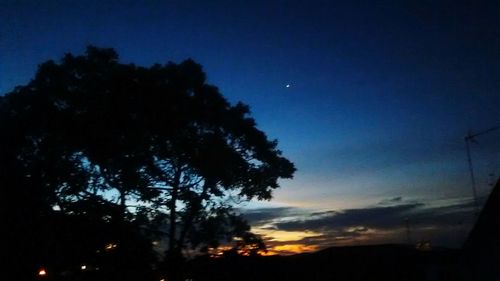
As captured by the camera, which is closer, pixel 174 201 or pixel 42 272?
pixel 42 272

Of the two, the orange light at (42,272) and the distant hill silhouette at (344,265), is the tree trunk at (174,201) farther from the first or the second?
the orange light at (42,272)

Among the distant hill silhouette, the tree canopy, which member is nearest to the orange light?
the tree canopy

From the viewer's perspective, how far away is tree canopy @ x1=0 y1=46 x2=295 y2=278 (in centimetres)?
2025

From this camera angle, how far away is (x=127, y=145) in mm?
20938

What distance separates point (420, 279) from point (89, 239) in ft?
44.0

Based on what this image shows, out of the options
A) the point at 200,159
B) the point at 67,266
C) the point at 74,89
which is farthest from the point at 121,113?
the point at 67,266

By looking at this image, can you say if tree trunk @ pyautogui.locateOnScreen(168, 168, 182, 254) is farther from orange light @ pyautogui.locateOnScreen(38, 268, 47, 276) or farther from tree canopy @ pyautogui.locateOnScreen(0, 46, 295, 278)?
orange light @ pyautogui.locateOnScreen(38, 268, 47, 276)

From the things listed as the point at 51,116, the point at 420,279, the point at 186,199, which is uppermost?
the point at 51,116

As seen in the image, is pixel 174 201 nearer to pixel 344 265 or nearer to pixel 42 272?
pixel 42 272

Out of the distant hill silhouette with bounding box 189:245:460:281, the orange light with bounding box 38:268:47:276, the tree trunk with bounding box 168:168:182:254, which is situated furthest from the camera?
the tree trunk with bounding box 168:168:182:254

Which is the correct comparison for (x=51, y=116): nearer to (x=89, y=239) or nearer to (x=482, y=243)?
(x=89, y=239)

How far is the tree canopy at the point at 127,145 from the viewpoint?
2025cm

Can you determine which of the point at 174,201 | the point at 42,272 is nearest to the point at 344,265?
the point at 174,201

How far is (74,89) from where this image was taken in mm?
21391
